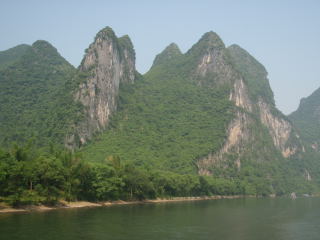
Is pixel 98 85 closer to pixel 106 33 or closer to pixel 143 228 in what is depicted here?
pixel 106 33

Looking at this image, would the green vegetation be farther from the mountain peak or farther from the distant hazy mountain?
the mountain peak

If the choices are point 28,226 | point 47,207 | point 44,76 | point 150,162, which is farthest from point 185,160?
point 28,226

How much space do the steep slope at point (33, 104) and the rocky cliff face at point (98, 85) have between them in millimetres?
5274

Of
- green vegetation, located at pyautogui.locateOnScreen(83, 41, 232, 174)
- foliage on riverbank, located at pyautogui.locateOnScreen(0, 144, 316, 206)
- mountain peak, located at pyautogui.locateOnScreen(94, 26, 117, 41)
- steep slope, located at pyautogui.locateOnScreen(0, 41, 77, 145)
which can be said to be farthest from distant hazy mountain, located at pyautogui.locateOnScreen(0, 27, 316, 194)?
foliage on riverbank, located at pyautogui.locateOnScreen(0, 144, 316, 206)

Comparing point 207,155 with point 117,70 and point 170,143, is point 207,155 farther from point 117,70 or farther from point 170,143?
point 117,70

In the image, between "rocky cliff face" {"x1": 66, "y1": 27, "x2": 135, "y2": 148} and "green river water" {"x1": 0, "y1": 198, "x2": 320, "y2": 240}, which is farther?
"rocky cliff face" {"x1": 66, "y1": 27, "x2": 135, "y2": 148}

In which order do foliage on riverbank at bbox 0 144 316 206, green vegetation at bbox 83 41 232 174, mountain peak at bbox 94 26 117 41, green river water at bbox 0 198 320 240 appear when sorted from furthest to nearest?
mountain peak at bbox 94 26 117 41 → green vegetation at bbox 83 41 232 174 → foliage on riverbank at bbox 0 144 316 206 → green river water at bbox 0 198 320 240

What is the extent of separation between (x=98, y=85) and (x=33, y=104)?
1113 inches

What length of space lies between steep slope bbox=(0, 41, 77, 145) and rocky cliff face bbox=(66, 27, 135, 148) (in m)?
5.27

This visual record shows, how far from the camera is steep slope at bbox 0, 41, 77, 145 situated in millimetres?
142887

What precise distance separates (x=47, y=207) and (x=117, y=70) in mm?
121336

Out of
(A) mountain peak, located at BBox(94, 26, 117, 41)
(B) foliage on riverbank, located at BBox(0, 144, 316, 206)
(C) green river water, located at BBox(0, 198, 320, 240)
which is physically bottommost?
(C) green river water, located at BBox(0, 198, 320, 240)

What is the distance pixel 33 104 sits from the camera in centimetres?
17112

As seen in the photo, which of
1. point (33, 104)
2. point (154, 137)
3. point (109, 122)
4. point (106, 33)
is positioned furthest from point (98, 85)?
point (154, 137)
